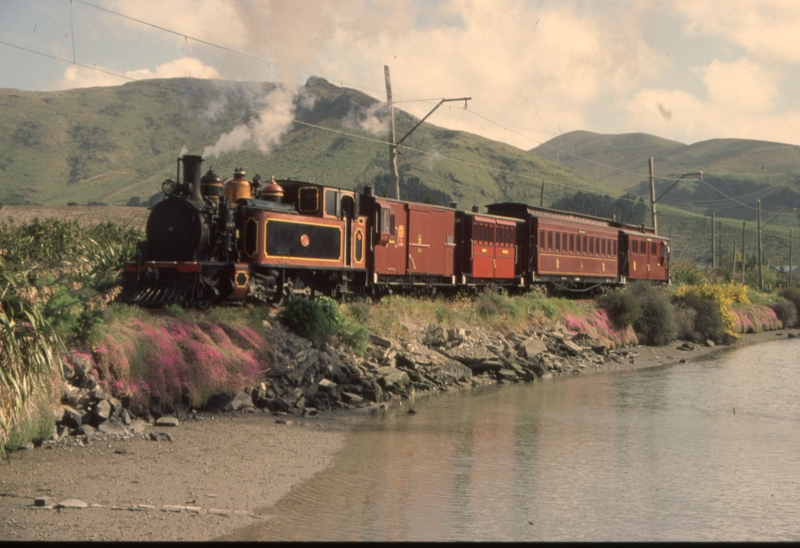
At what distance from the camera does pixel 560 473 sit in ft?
43.5

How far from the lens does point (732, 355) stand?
116 ft

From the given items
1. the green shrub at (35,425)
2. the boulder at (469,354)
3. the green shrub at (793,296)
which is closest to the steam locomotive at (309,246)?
the boulder at (469,354)

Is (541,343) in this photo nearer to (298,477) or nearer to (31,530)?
(298,477)

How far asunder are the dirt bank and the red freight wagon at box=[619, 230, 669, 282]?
31759 mm

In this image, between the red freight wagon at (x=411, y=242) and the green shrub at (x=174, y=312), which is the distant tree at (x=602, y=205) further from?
the green shrub at (x=174, y=312)

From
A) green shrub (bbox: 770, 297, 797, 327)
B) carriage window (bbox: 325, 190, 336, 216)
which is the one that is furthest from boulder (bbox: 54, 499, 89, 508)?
green shrub (bbox: 770, 297, 797, 327)

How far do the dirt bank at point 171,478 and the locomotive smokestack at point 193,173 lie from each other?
6548 mm

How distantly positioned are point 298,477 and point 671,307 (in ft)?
92.6

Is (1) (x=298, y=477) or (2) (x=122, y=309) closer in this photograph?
(1) (x=298, y=477)

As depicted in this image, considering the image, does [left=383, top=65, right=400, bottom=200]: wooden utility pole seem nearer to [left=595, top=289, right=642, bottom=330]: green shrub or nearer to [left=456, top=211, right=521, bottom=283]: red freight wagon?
[left=456, top=211, right=521, bottom=283]: red freight wagon

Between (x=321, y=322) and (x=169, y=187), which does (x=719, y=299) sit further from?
(x=169, y=187)

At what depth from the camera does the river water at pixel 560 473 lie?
10203mm

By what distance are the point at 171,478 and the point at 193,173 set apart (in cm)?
1076

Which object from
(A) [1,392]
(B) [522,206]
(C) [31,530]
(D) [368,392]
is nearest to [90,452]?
(A) [1,392]
